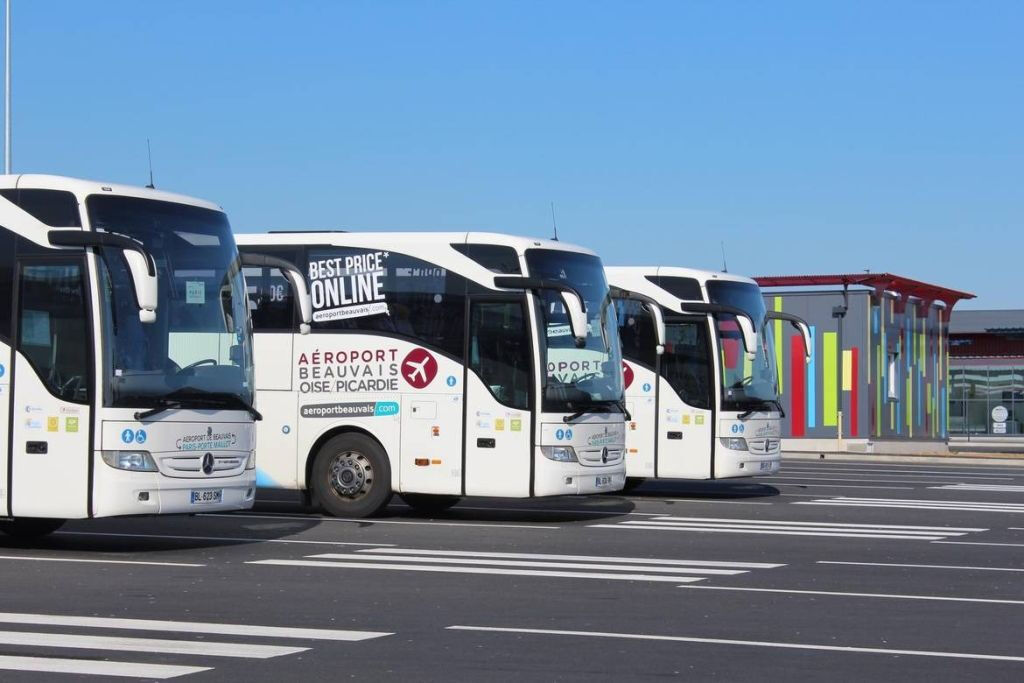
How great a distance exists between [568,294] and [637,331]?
19.9ft

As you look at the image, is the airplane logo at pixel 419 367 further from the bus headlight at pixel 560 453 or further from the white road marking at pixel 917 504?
the white road marking at pixel 917 504

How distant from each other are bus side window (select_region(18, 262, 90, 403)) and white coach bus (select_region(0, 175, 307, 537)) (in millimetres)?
12

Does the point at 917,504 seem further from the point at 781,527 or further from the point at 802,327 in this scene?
the point at 781,527

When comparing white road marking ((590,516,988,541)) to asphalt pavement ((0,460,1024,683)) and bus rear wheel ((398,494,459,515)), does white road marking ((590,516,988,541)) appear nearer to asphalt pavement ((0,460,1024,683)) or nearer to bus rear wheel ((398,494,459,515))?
asphalt pavement ((0,460,1024,683))

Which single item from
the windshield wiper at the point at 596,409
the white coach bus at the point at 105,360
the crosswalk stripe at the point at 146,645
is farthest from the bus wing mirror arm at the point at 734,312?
the crosswalk stripe at the point at 146,645

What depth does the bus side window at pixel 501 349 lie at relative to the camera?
18625mm

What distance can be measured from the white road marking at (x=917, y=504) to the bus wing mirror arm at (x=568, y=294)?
621 centimetres

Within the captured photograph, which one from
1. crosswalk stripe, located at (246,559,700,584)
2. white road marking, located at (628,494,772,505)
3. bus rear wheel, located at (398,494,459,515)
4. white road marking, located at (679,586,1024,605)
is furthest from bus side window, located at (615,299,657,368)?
white road marking, located at (679,586,1024,605)

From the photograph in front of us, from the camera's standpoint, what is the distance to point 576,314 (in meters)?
17.8

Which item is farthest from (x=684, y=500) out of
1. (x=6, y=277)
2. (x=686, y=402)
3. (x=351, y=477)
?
(x=6, y=277)

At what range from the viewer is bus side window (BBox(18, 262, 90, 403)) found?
14.5m

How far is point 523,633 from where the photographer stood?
10.2 metres

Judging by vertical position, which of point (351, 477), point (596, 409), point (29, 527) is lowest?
point (29, 527)

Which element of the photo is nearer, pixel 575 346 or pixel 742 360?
pixel 575 346
